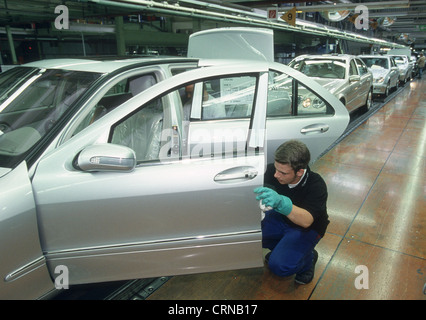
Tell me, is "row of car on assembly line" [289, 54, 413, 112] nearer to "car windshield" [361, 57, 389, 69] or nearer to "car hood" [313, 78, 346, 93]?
"car hood" [313, 78, 346, 93]

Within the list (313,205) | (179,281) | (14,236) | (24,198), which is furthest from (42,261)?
(313,205)

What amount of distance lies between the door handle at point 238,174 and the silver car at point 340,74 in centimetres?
486

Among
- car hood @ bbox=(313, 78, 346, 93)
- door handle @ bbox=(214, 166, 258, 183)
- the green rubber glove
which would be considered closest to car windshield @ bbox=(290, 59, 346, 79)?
car hood @ bbox=(313, 78, 346, 93)

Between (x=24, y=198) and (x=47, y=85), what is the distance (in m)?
1.07

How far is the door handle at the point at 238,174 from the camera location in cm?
167

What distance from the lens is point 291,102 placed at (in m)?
2.71

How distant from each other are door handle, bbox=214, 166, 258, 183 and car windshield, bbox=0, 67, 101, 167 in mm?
1024

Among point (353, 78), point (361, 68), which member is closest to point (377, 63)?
point (361, 68)

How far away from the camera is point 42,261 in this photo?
1.55 meters

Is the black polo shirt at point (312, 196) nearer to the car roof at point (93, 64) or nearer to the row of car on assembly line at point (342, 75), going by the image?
the car roof at point (93, 64)

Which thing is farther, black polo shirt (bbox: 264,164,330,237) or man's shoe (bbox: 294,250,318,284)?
man's shoe (bbox: 294,250,318,284)

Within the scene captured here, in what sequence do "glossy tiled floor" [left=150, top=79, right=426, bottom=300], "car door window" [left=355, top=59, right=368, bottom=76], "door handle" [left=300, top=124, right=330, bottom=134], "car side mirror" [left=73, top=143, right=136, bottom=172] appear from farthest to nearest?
"car door window" [left=355, top=59, right=368, bottom=76]
"door handle" [left=300, top=124, right=330, bottom=134]
"glossy tiled floor" [left=150, top=79, right=426, bottom=300]
"car side mirror" [left=73, top=143, right=136, bottom=172]

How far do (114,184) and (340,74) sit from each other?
249 inches

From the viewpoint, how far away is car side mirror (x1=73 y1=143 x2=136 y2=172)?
1.46 metres
